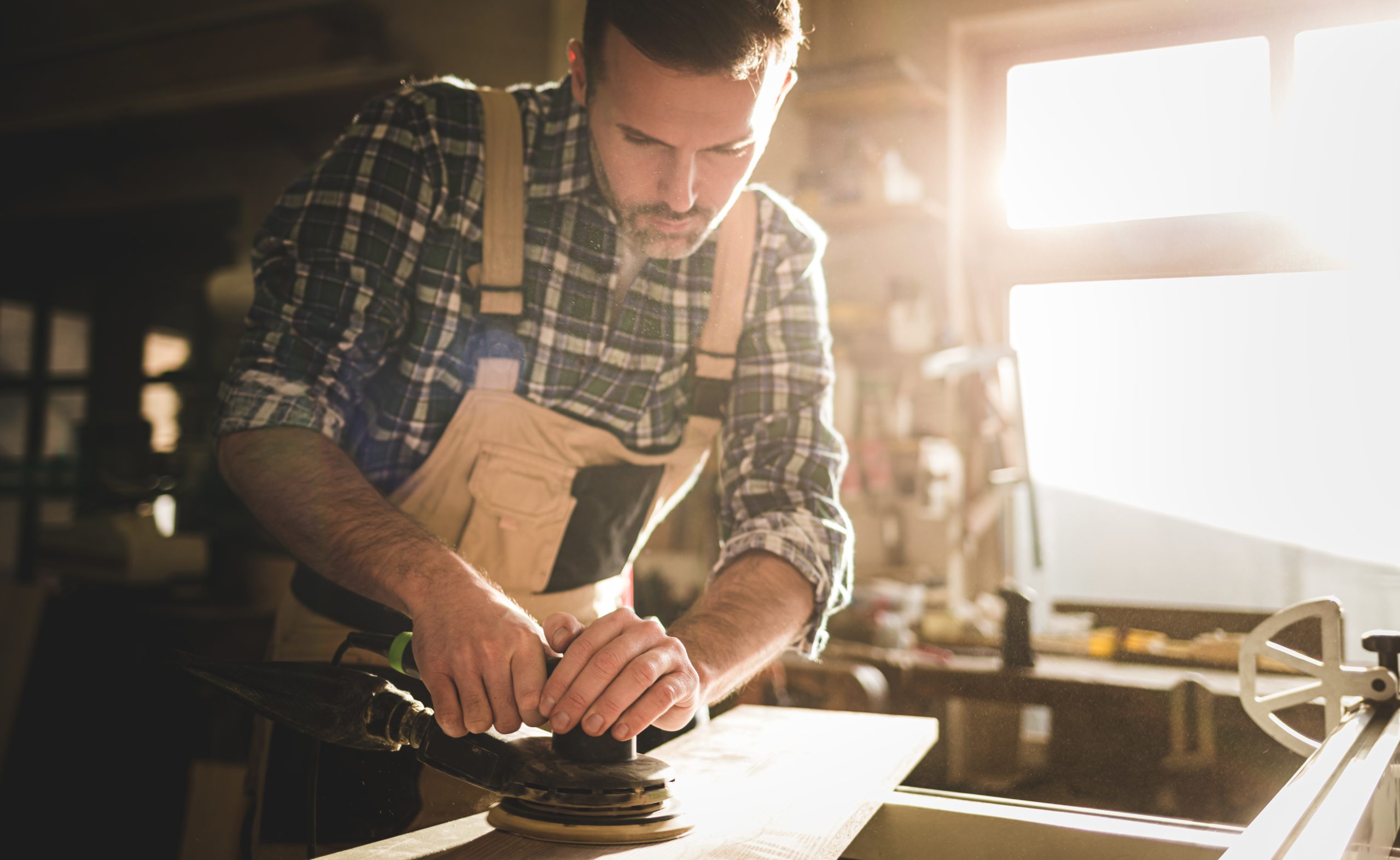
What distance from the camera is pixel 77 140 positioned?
229 centimetres

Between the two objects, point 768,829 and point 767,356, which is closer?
point 768,829

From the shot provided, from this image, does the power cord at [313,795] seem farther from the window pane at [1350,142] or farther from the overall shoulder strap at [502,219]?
the window pane at [1350,142]

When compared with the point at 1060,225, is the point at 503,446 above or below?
below

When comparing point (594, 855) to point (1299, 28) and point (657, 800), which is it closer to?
point (657, 800)

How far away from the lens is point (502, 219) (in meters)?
0.87

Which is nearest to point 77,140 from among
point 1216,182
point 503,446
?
point 503,446

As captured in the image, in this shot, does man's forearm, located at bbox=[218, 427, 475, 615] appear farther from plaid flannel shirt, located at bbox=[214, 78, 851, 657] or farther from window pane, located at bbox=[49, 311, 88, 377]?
window pane, located at bbox=[49, 311, 88, 377]

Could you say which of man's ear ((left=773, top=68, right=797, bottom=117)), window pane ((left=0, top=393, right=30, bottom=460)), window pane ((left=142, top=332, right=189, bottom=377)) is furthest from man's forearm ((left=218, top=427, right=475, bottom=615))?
window pane ((left=142, top=332, right=189, bottom=377))

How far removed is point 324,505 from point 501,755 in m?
Result: 0.25

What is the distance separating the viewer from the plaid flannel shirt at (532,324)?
799 mm

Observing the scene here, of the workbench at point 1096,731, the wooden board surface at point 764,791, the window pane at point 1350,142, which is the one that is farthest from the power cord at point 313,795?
the window pane at point 1350,142

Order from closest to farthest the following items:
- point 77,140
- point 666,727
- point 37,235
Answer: point 666,727
point 77,140
point 37,235

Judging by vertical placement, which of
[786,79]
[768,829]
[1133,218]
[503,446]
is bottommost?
[768,829]

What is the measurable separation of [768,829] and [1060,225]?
2.15 ft
